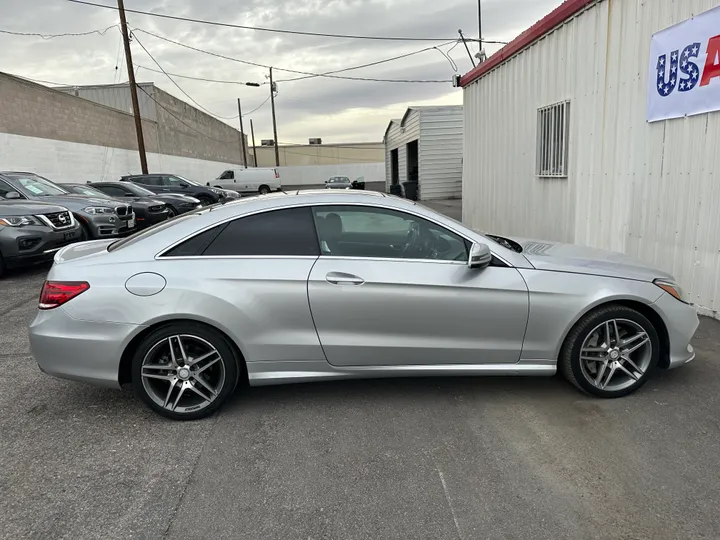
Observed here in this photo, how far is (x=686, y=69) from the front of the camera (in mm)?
5004

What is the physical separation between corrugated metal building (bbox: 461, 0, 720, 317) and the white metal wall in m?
13.4

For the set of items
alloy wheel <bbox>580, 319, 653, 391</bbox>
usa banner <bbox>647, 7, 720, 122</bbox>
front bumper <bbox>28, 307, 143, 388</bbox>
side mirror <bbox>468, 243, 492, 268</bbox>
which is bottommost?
alloy wheel <bbox>580, 319, 653, 391</bbox>

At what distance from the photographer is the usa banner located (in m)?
4.72

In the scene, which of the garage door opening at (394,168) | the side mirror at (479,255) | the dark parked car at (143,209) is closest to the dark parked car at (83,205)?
the dark parked car at (143,209)

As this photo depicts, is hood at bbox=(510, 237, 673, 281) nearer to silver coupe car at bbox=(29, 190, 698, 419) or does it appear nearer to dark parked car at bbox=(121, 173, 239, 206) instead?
silver coupe car at bbox=(29, 190, 698, 419)

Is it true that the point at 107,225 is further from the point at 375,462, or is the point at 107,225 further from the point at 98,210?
the point at 375,462

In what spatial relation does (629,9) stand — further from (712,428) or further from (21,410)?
(21,410)

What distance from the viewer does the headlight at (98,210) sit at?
9695 mm

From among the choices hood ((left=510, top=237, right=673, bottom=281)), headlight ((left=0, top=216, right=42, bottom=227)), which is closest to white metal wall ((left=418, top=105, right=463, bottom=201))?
headlight ((left=0, top=216, right=42, bottom=227))

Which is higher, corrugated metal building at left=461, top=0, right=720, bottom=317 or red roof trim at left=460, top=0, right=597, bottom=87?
red roof trim at left=460, top=0, right=597, bottom=87

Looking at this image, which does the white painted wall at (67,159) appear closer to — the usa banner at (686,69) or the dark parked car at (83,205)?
the dark parked car at (83,205)

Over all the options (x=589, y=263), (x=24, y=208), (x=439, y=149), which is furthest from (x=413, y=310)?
(x=439, y=149)

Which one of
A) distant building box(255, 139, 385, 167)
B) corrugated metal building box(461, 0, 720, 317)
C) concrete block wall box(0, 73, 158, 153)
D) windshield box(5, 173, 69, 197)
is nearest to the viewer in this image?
corrugated metal building box(461, 0, 720, 317)

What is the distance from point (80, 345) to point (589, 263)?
3514 mm
